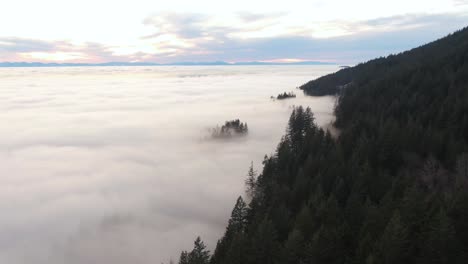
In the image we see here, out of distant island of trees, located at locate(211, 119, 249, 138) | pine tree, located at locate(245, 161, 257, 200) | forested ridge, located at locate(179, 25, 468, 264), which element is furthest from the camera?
distant island of trees, located at locate(211, 119, 249, 138)

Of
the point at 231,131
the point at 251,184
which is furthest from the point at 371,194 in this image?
the point at 231,131

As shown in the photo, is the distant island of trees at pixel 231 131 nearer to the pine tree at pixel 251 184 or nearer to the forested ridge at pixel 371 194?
the forested ridge at pixel 371 194

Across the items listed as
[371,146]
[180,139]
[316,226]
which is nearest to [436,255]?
[316,226]

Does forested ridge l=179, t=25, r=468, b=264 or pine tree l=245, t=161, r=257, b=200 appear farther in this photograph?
pine tree l=245, t=161, r=257, b=200

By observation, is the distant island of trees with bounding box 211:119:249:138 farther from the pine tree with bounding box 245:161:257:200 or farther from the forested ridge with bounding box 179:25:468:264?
the pine tree with bounding box 245:161:257:200

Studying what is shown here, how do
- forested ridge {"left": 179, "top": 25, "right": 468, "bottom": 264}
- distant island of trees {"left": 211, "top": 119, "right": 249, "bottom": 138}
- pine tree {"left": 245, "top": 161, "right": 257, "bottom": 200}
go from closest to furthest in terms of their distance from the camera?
forested ridge {"left": 179, "top": 25, "right": 468, "bottom": 264}, pine tree {"left": 245, "top": 161, "right": 257, "bottom": 200}, distant island of trees {"left": 211, "top": 119, "right": 249, "bottom": 138}

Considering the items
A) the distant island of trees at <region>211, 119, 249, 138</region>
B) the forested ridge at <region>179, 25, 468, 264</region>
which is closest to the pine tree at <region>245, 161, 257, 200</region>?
the forested ridge at <region>179, 25, 468, 264</region>

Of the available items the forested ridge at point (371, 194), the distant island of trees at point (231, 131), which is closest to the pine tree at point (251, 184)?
the forested ridge at point (371, 194)

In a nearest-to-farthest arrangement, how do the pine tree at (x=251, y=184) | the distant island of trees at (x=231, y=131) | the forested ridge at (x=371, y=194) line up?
1. the forested ridge at (x=371, y=194)
2. the pine tree at (x=251, y=184)
3. the distant island of trees at (x=231, y=131)
